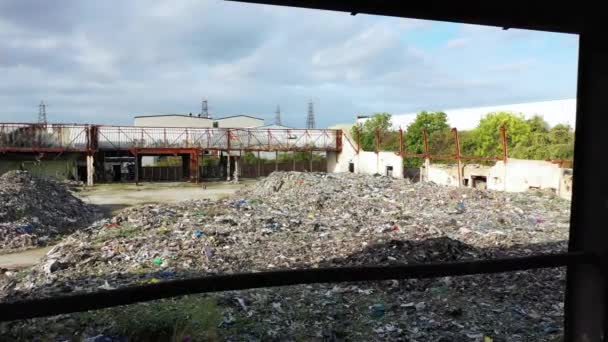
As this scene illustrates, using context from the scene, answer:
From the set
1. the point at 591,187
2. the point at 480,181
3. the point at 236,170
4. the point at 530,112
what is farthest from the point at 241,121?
the point at 591,187

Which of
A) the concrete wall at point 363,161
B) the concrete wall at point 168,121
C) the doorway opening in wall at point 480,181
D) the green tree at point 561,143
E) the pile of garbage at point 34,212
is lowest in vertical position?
the pile of garbage at point 34,212

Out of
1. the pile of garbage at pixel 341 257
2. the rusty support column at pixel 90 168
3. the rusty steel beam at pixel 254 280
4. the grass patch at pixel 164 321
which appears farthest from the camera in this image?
the rusty support column at pixel 90 168

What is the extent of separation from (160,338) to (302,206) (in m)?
8.86

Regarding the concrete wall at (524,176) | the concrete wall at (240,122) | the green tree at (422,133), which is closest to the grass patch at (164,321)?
the concrete wall at (524,176)

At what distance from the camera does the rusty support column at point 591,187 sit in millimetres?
1813

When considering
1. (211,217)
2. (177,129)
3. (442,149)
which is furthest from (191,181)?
(211,217)

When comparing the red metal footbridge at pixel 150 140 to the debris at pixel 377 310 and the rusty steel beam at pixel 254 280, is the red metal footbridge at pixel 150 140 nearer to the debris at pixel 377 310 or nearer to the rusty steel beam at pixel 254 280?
the debris at pixel 377 310

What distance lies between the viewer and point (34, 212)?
12.6 meters

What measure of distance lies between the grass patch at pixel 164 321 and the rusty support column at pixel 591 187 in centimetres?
294

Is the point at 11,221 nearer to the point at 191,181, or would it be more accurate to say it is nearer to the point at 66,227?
the point at 66,227

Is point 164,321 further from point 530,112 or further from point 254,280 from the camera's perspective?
point 530,112

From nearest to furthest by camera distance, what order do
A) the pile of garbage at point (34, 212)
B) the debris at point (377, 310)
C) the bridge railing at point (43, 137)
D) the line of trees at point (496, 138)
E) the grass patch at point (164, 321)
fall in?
the grass patch at point (164, 321)
the debris at point (377, 310)
the pile of garbage at point (34, 212)
the line of trees at point (496, 138)
the bridge railing at point (43, 137)

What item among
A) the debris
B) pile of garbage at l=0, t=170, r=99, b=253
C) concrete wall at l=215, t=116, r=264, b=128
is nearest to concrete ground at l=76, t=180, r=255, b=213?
pile of garbage at l=0, t=170, r=99, b=253

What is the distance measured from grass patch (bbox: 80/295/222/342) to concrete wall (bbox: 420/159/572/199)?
39.0ft
